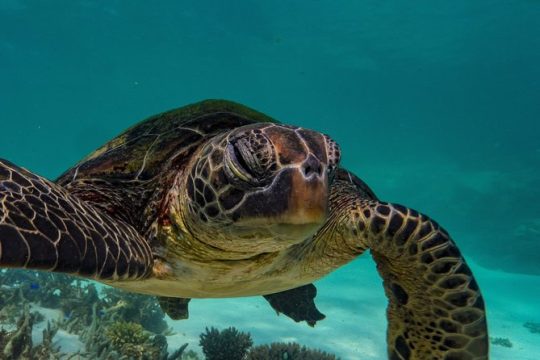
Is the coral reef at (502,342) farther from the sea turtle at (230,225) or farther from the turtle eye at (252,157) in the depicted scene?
the turtle eye at (252,157)

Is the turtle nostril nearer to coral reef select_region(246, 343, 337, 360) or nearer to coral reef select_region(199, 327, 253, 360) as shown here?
coral reef select_region(246, 343, 337, 360)

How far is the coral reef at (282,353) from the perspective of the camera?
720 cm

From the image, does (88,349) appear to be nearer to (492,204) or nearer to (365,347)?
(365,347)

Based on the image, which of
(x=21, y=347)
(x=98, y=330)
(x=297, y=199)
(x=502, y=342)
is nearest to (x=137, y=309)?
(x=98, y=330)

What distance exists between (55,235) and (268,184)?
110 cm

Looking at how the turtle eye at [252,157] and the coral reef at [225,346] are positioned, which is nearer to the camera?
the turtle eye at [252,157]

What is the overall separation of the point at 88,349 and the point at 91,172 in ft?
14.2

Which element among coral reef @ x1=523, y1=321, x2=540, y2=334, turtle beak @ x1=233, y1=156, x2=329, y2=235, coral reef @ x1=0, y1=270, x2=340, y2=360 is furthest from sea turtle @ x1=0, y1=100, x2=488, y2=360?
coral reef @ x1=523, y1=321, x2=540, y2=334

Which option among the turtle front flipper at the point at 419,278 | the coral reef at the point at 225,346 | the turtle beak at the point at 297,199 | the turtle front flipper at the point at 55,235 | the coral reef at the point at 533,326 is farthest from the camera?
the coral reef at the point at 533,326

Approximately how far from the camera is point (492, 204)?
122ft

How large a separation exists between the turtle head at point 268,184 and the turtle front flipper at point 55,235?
600mm

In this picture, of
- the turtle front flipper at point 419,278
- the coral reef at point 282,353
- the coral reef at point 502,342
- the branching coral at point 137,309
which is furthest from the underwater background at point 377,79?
the turtle front flipper at point 419,278

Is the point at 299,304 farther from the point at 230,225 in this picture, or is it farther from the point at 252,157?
the point at 252,157

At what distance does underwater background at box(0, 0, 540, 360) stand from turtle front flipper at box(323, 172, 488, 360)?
48.4ft
